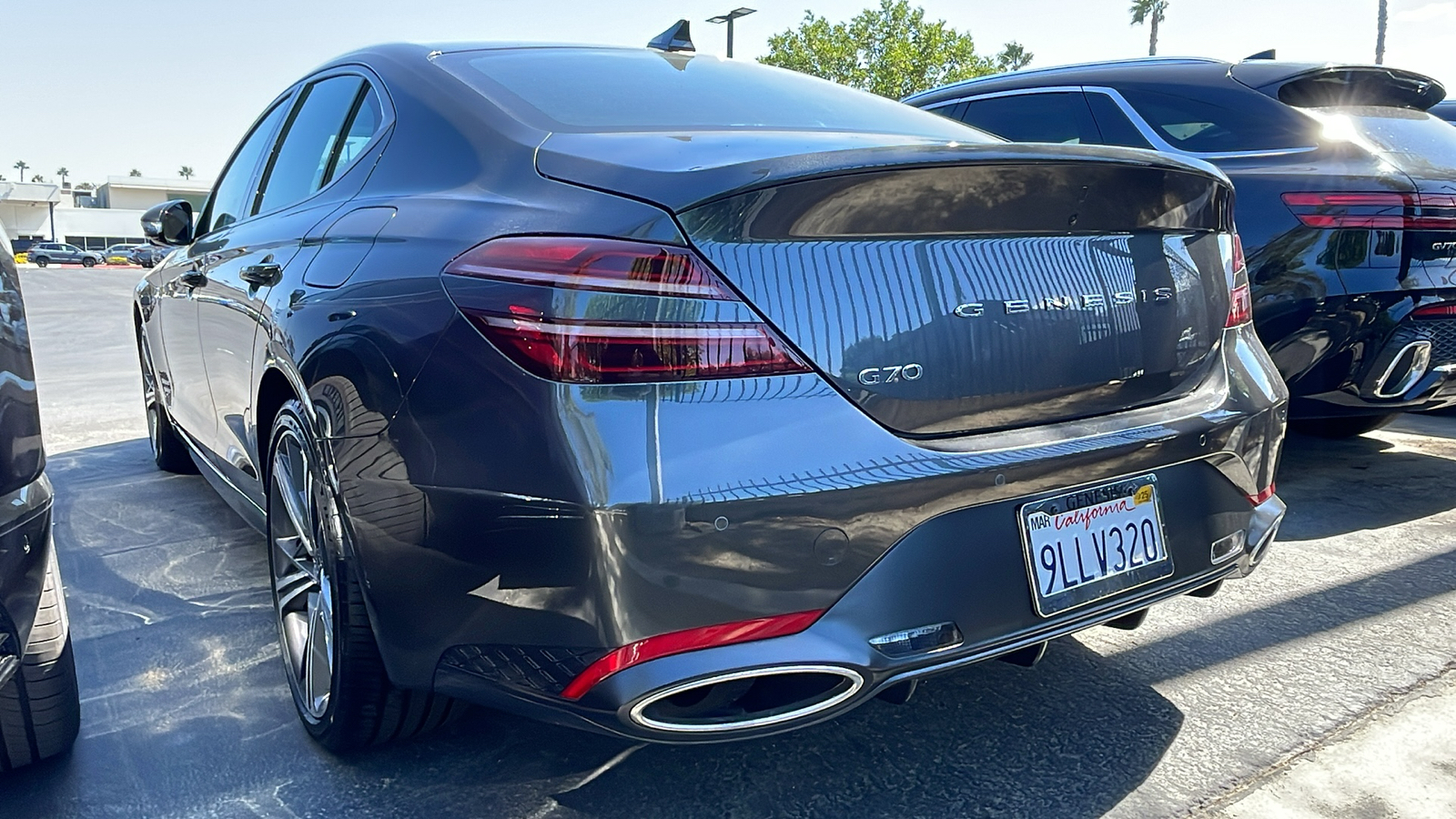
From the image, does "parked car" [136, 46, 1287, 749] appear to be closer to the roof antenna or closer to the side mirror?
the roof antenna

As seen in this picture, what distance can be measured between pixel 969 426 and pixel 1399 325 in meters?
2.53

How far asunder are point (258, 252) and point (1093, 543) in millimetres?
2049

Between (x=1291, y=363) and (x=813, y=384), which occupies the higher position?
(x=813, y=384)

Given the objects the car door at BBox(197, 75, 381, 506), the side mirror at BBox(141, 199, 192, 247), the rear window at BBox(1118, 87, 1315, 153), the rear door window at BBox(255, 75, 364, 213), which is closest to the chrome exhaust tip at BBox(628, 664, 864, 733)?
the car door at BBox(197, 75, 381, 506)

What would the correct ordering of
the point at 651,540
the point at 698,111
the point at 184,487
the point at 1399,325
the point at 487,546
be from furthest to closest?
1. the point at 184,487
2. the point at 1399,325
3. the point at 698,111
4. the point at 487,546
5. the point at 651,540

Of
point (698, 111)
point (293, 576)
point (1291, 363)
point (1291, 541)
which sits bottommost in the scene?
point (1291, 541)

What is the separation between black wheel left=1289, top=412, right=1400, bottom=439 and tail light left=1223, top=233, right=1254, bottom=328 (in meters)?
3.01

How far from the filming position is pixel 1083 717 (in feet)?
7.63

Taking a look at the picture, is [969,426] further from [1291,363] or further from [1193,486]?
[1291,363]

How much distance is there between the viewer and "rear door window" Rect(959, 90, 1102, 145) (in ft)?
15.2

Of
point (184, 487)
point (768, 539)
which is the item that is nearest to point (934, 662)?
point (768, 539)

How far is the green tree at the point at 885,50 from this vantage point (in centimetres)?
3250

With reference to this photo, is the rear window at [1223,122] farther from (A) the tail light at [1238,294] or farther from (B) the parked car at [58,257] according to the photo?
(B) the parked car at [58,257]

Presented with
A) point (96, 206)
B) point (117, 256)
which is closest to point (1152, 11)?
point (117, 256)
